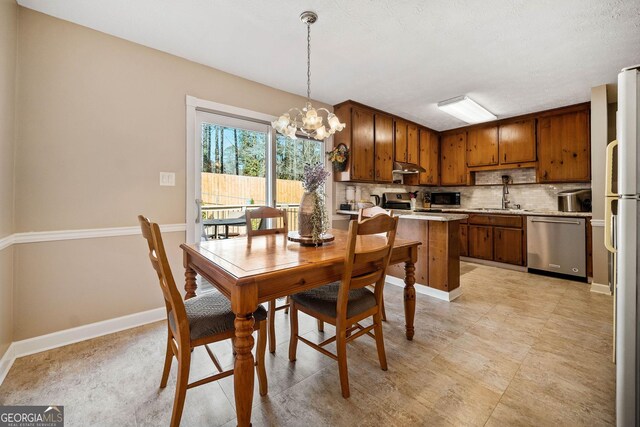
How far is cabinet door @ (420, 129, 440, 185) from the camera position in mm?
5152

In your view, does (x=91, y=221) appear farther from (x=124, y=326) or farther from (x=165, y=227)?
(x=124, y=326)

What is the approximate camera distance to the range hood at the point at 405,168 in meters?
4.67

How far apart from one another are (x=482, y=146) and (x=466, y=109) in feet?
4.24

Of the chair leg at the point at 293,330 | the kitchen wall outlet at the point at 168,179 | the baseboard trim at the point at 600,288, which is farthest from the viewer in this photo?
the baseboard trim at the point at 600,288

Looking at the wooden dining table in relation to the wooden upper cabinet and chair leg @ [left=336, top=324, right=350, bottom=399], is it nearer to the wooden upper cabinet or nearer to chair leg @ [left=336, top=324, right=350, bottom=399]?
chair leg @ [left=336, top=324, right=350, bottom=399]

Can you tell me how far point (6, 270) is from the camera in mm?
1847

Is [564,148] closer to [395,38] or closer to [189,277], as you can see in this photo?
[395,38]

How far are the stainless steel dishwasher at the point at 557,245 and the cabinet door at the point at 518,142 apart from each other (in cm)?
113

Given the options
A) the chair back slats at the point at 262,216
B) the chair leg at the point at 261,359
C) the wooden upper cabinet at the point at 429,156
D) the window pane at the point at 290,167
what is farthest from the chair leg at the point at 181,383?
the wooden upper cabinet at the point at 429,156

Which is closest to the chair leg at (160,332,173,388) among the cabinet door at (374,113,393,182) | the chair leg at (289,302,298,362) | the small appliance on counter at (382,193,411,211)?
the chair leg at (289,302,298,362)

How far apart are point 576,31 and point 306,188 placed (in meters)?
2.59

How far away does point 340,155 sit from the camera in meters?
3.83

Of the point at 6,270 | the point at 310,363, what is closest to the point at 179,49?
the point at 6,270

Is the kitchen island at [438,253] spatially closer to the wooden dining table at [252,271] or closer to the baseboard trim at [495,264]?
the wooden dining table at [252,271]
